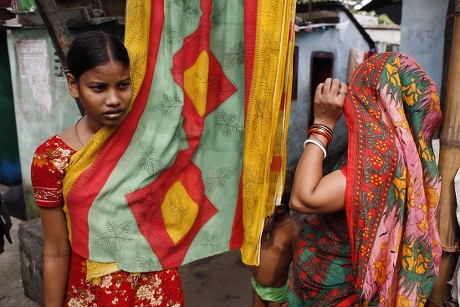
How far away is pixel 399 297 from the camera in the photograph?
1681 mm

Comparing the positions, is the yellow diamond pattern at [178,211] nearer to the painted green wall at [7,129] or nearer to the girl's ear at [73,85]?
the girl's ear at [73,85]

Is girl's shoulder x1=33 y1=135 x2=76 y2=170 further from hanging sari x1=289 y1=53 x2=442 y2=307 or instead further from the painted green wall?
the painted green wall

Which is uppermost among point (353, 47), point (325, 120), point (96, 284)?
point (353, 47)

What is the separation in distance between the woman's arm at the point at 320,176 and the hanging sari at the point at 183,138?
0.09 m

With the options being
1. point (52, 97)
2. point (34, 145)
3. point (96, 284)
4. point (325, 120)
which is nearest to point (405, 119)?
point (325, 120)

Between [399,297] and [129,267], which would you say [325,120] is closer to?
[399,297]

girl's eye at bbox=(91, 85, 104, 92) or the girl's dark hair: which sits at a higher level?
the girl's dark hair

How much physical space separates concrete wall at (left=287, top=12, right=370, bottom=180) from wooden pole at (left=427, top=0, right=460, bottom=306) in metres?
5.39

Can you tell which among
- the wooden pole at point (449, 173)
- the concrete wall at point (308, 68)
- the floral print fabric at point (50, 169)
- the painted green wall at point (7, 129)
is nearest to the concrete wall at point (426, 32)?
the concrete wall at point (308, 68)

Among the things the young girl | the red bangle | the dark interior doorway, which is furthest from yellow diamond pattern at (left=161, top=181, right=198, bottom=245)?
the dark interior doorway

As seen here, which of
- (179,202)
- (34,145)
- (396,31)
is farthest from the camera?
(396,31)

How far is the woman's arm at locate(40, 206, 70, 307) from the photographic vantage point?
144 centimetres

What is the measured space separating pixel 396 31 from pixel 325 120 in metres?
17.2

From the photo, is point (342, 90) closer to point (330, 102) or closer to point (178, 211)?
point (330, 102)
